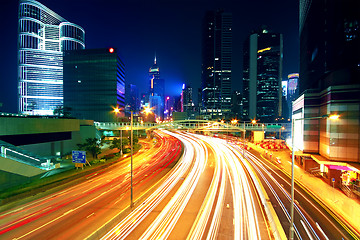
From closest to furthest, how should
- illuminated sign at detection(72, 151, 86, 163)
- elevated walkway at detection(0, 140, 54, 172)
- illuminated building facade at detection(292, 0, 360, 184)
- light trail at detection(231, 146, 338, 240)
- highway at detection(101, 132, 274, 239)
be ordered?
highway at detection(101, 132, 274, 239)
light trail at detection(231, 146, 338, 240)
elevated walkway at detection(0, 140, 54, 172)
illuminated building facade at detection(292, 0, 360, 184)
illuminated sign at detection(72, 151, 86, 163)

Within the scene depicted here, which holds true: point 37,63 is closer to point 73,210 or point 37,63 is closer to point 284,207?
point 73,210

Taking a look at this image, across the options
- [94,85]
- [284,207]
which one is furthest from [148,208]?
[94,85]

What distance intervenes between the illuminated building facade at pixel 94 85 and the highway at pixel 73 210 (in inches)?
3196

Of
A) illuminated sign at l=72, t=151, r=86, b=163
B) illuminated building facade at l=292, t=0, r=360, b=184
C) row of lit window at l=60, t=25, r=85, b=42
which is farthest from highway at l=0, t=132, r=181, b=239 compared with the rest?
row of lit window at l=60, t=25, r=85, b=42

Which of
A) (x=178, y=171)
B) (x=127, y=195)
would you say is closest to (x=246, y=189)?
(x=178, y=171)

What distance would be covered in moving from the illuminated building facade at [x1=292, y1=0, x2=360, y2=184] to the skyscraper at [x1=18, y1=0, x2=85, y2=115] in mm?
147531

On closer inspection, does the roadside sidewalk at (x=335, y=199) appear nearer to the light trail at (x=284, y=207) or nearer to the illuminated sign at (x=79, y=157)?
the light trail at (x=284, y=207)

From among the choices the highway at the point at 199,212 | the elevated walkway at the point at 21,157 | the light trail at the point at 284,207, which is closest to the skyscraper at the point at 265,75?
the light trail at the point at 284,207

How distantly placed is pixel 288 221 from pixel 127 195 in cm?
1669

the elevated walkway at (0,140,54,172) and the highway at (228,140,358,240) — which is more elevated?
the elevated walkway at (0,140,54,172)

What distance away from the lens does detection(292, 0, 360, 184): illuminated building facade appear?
26000 mm

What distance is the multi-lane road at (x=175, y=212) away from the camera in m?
13.2

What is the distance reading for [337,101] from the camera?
2708cm

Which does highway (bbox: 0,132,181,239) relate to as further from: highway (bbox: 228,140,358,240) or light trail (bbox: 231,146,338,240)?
light trail (bbox: 231,146,338,240)
